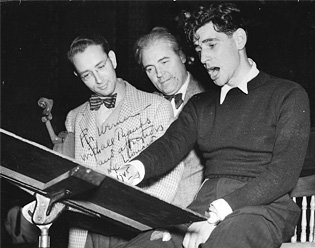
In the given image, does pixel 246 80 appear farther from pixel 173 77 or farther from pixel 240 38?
pixel 173 77

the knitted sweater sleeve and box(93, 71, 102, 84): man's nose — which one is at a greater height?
box(93, 71, 102, 84): man's nose

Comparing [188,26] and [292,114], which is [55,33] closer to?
[188,26]

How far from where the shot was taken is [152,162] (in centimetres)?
256

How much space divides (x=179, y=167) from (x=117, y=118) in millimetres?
435

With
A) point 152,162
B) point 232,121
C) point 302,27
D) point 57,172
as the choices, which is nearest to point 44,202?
point 57,172

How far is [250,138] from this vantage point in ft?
8.27

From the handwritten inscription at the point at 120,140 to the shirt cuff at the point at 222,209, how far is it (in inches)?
33.3

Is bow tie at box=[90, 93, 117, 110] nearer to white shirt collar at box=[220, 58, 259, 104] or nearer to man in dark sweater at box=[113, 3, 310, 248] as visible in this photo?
man in dark sweater at box=[113, 3, 310, 248]

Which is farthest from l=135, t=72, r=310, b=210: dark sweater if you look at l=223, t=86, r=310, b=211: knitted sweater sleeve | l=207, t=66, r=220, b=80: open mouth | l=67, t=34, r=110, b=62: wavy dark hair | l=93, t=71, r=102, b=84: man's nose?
l=67, t=34, r=110, b=62: wavy dark hair

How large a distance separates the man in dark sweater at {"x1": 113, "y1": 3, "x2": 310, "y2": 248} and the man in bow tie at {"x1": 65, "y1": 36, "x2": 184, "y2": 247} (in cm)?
34

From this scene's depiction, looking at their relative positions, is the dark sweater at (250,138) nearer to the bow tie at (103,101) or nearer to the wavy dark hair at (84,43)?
the bow tie at (103,101)

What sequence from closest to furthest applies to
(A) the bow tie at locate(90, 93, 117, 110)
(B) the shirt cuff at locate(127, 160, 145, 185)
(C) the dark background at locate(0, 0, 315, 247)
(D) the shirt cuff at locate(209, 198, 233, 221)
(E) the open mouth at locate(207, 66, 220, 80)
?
(D) the shirt cuff at locate(209, 198, 233, 221)
(B) the shirt cuff at locate(127, 160, 145, 185)
(E) the open mouth at locate(207, 66, 220, 80)
(A) the bow tie at locate(90, 93, 117, 110)
(C) the dark background at locate(0, 0, 315, 247)

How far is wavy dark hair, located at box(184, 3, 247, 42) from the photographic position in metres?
2.66

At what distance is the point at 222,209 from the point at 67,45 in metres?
4.04
